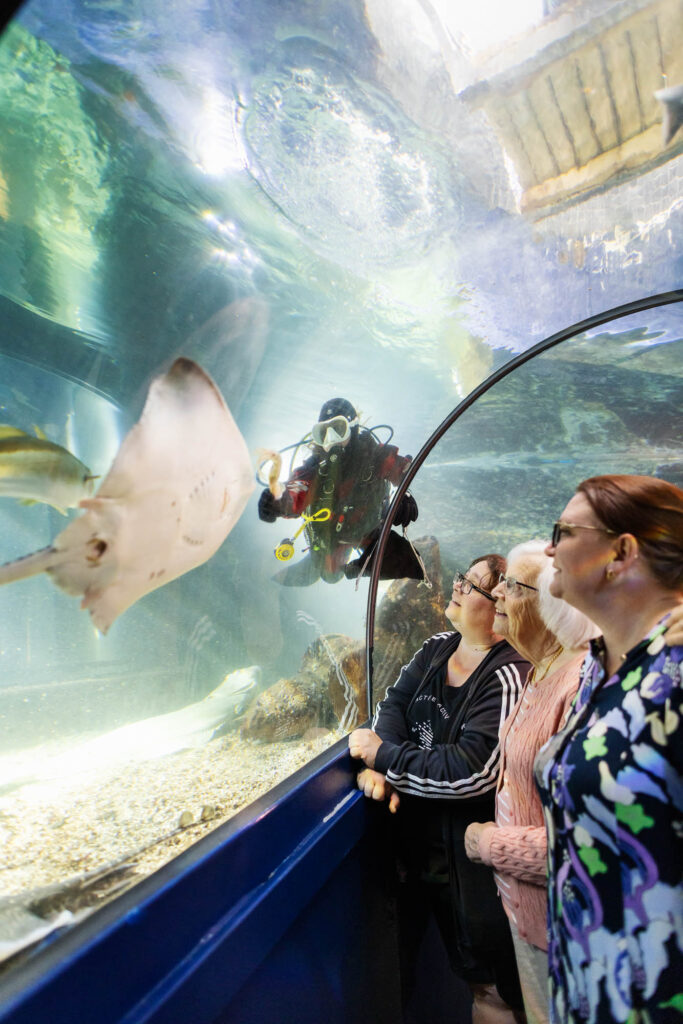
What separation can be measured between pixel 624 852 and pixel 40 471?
5.25ft

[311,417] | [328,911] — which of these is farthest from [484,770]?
[311,417]

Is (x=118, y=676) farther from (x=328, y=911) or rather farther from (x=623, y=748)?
(x=623, y=748)

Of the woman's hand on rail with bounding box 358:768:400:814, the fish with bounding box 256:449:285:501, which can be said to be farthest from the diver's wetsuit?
the woman's hand on rail with bounding box 358:768:400:814

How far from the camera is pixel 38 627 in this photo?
10148 mm

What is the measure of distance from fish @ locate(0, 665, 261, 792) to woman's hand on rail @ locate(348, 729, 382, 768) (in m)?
1.46

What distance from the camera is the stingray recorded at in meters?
1.03

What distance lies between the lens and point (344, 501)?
3355 mm

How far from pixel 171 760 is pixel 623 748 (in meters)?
2.74

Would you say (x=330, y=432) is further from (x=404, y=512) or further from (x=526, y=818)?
(x=526, y=818)

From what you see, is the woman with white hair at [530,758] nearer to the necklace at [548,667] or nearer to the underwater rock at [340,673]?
the necklace at [548,667]

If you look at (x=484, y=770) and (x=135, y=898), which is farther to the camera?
(x=484, y=770)

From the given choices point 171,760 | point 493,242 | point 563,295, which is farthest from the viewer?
point 563,295

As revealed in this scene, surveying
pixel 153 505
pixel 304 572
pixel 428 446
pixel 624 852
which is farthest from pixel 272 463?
pixel 304 572

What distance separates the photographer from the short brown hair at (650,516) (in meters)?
1.19
